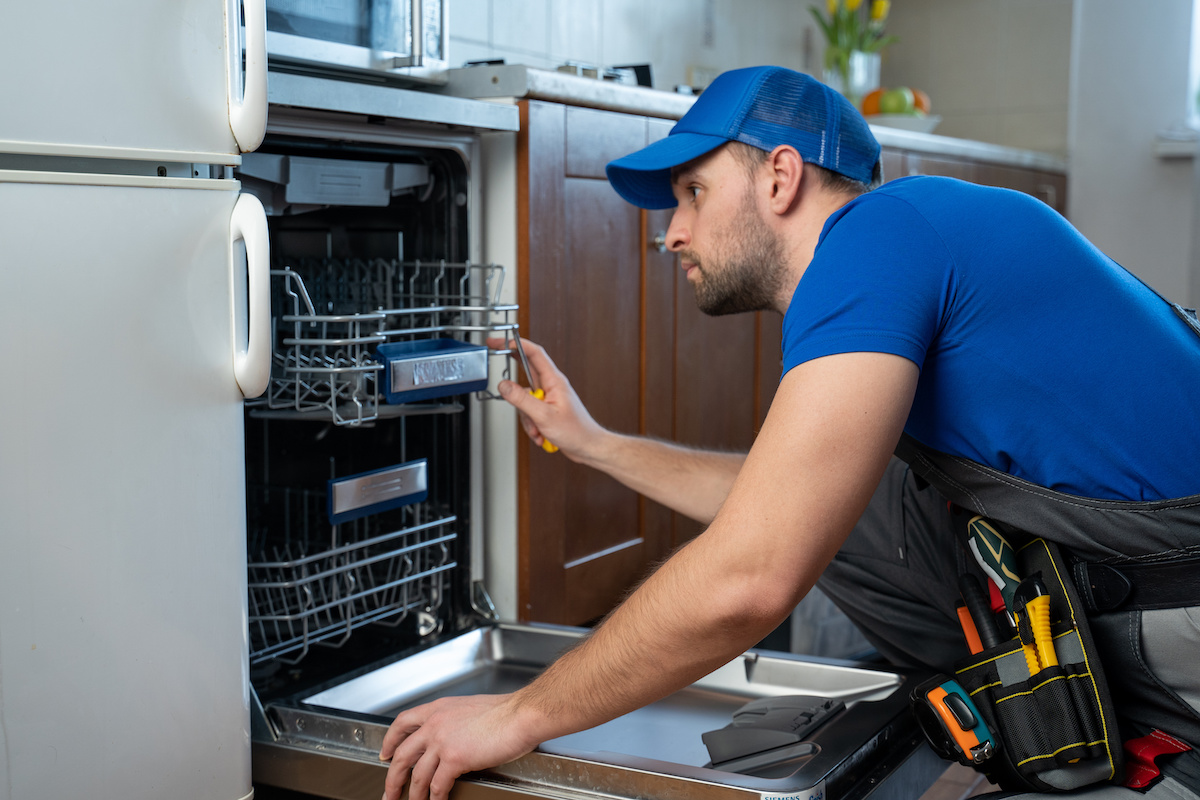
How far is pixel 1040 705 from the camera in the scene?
98 cm

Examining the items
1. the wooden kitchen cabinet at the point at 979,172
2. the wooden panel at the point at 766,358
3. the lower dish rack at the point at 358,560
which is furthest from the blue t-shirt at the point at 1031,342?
the wooden kitchen cabinet at the point at 979,172

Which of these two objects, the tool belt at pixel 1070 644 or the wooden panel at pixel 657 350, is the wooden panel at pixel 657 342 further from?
the tool belt at pixel 1070 644

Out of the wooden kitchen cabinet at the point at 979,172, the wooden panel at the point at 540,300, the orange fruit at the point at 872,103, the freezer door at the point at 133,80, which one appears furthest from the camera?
the orange fruit at the point at 872,103

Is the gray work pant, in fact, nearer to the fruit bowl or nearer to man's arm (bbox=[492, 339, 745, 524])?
man's arm (bbox=[492, 339, 745, 524])

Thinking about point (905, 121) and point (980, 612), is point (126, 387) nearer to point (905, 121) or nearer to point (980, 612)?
point (980, 612)

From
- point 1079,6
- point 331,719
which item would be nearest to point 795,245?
point 331,719

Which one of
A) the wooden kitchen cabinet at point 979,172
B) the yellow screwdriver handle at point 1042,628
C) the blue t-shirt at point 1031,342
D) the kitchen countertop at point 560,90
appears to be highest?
the wooden kitchen cabinet at point 979,172

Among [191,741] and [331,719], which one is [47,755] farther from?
→ [331,719]

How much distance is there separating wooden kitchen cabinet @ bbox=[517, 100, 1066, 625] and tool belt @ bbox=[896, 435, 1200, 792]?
65cm

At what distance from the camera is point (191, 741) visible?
0.98 metres

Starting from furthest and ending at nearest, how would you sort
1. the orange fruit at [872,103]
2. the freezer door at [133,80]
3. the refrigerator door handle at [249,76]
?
the orange fruit at [872,103]
the refrigerator door handle at [249,76]
the freezer door at [133,80]

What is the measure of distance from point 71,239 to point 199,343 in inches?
5.4

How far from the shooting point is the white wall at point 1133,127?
148 inches

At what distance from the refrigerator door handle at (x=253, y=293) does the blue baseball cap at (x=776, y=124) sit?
44cm
